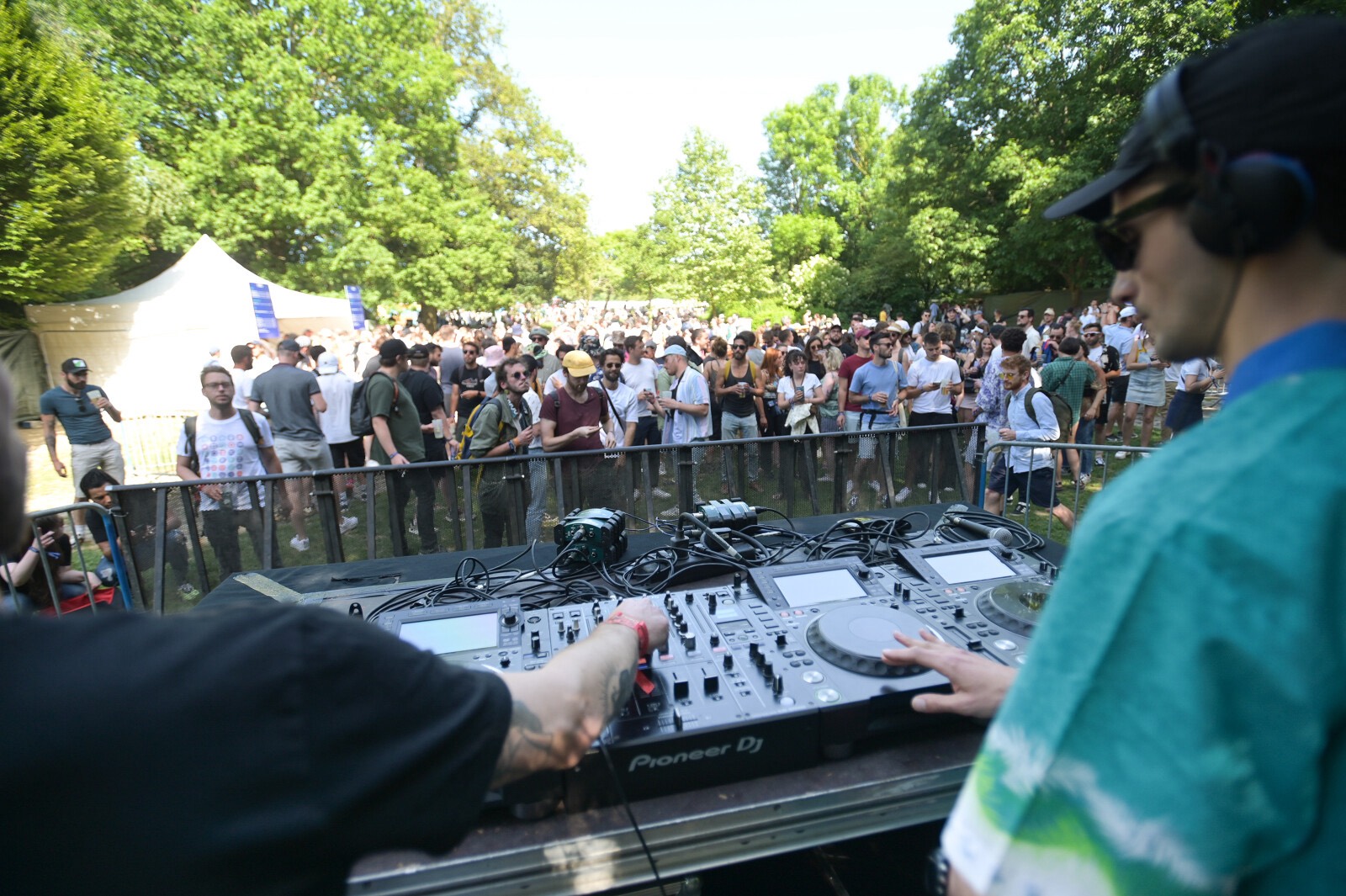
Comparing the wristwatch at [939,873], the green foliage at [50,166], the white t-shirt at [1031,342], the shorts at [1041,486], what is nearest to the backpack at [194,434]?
the shorts at [1041,486]

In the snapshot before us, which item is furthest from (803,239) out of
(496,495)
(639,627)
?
(639,627)

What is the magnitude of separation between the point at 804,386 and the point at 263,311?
13327 mm

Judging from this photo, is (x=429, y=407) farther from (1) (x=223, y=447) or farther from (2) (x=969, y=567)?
(2) (x=969, y=567)

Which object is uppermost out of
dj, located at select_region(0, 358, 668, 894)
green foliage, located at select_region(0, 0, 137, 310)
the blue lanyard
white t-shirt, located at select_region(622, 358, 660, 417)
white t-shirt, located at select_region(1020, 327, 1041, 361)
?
green foliage, located at select_region(0, 0, 137, 310)

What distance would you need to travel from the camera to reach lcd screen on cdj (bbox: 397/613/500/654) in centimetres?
181

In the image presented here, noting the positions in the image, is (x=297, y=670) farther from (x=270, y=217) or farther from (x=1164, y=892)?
(x=270, y=217)

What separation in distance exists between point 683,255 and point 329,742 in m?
29.8

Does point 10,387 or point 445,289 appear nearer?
point 10,387

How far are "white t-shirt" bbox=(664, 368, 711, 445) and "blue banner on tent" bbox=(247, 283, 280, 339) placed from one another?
40.7ft

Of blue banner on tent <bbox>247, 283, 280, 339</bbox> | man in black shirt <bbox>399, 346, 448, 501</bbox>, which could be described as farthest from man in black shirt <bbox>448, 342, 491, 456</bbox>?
blue banner on tent <bbox>247, 283, 280, 339</bbox>

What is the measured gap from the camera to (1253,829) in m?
0.57

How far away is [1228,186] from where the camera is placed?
658 mm

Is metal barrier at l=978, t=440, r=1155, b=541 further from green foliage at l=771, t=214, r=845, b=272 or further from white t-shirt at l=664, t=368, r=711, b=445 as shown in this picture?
green foliage at l=771, t=214, r=845, b=272

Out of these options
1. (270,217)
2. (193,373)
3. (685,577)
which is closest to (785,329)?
(685,577)
